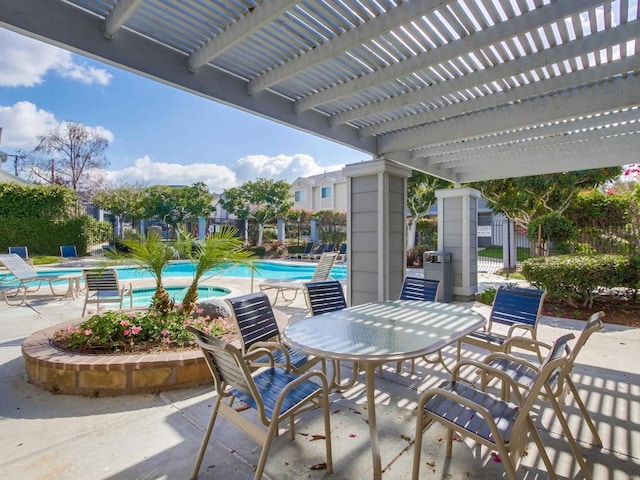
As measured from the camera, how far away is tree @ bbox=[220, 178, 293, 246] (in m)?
20.1

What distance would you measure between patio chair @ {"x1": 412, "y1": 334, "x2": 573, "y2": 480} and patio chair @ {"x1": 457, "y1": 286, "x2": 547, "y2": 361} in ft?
4.19

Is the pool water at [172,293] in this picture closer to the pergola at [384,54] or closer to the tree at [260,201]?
the pergola at [384,54]

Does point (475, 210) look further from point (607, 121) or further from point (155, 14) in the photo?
point (155, 14)

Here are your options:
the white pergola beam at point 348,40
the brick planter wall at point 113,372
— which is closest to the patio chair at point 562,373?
the white pergola beam at point 348,40

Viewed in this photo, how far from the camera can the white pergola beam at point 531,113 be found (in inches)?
134

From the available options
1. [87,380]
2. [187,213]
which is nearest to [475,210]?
[87,380]

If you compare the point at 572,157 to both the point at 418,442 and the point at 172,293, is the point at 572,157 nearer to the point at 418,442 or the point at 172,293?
the point at 418,442

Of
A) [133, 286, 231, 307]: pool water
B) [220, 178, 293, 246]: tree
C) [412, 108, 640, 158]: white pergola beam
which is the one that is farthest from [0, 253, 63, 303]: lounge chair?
[220, 178, 293, 246]: tree

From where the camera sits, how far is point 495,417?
185 centimetres

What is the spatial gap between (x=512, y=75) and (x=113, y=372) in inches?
173

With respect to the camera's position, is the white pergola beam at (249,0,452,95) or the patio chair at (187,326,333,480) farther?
the white pergola beam at (249,0,452,95)

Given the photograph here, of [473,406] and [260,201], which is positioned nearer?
[473,406]

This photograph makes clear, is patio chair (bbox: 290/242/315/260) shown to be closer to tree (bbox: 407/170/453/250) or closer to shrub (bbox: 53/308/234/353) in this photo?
tree (bbox: 407/170/453/250)

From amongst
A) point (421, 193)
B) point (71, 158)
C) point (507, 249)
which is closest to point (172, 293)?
point (421, 193)
